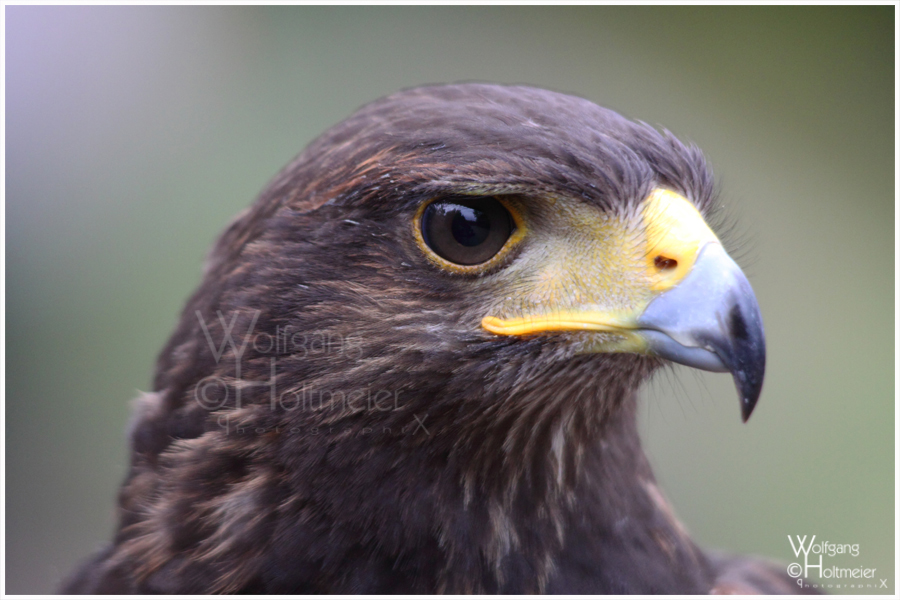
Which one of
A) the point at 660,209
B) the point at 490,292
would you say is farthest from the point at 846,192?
the point at 490,292

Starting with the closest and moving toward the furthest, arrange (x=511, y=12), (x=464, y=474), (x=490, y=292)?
(x=490, y=292), (x=464, y=474), (x=511, y=12)

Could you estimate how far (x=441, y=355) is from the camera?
1897 mm

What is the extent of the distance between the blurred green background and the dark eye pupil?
1.17 metres

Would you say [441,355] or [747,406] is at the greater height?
[441,355]

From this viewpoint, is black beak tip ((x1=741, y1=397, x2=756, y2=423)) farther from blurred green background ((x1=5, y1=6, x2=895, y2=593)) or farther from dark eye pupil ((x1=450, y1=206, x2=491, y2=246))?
blurred green background ((x1=5, y1=6, x2=895, y2=593))

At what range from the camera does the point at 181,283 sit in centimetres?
500

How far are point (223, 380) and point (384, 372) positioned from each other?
1.40 ft

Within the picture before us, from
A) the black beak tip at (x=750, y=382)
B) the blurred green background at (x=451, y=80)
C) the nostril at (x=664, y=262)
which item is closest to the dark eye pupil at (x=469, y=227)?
the nostril at (x=664, y=262)

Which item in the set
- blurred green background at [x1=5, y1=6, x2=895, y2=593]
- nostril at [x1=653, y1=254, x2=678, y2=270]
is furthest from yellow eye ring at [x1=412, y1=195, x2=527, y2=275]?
blurred green background at [x1=5, y1=6, x2=895, y2=593]

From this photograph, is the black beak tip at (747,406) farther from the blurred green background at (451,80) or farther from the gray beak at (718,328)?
the blurred green background at (451,80)

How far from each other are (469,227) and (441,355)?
308 millimetres

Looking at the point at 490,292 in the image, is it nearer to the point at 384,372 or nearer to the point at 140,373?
the point at 384,372

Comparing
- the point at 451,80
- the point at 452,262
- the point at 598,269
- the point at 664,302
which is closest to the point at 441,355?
the point at 452,262

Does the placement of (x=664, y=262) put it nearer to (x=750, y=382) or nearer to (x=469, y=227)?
(x=750, y=382)
